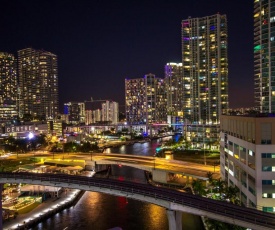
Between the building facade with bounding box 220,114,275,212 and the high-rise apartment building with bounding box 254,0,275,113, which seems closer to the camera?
the building facade with bounding box 220,114,275,212

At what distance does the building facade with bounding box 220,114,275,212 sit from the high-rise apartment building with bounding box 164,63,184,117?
287 feet

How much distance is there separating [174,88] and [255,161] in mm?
95024

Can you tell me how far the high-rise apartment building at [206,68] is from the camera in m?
57.9

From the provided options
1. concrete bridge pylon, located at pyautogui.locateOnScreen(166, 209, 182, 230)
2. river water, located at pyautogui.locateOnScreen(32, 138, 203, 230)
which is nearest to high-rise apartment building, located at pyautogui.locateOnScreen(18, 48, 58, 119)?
river water, located at pyautogui.locateOnScreen(32, 138, 203, 230)

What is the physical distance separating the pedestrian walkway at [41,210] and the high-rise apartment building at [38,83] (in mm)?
91990

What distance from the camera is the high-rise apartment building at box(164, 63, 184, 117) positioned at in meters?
109

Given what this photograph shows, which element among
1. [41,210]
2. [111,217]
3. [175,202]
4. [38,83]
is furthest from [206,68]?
[38,83]

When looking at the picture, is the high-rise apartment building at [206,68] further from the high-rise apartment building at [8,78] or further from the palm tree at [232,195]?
the high-rise apartment building at [8,78]

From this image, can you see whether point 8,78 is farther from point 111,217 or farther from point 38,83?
point 111,217

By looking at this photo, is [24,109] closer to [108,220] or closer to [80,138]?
[80,138]

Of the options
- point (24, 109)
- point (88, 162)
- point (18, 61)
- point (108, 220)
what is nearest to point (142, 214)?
point (108, 220)

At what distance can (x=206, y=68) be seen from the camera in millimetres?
58656

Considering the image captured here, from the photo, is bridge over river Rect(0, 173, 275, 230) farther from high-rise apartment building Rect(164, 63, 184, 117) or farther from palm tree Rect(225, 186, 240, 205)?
high-rise apartment building Rect(164, 63, 184, 117)

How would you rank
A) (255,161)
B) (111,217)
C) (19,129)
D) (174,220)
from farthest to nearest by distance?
(19,129)
(111,217)
(255,161)
(174,220)
